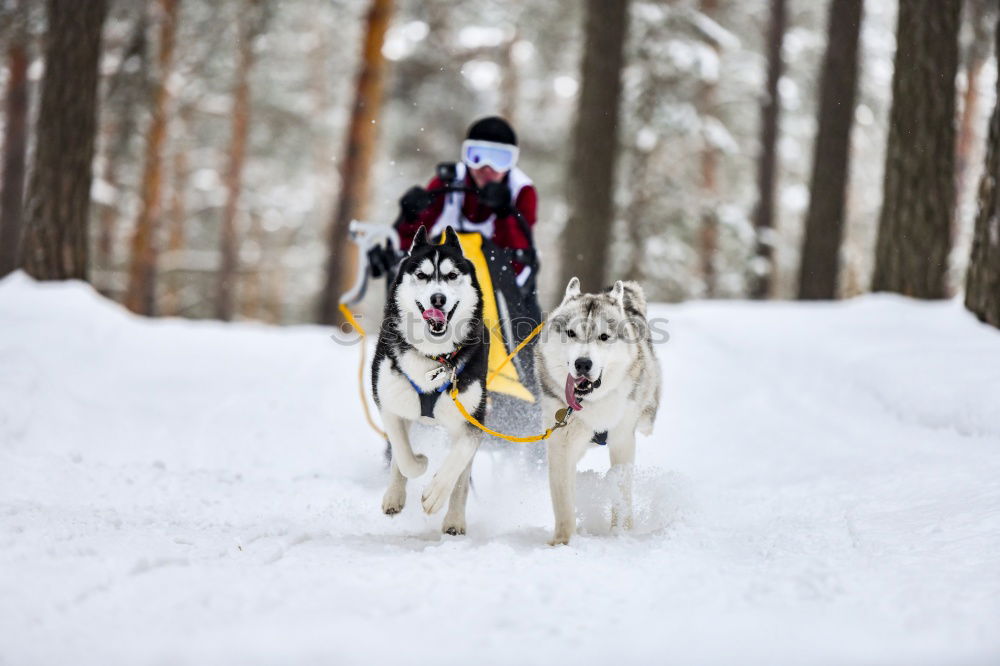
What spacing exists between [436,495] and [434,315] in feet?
2.71

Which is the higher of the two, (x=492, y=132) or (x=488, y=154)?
(x=492, y=132)

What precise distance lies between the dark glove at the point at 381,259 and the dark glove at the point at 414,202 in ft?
0.78

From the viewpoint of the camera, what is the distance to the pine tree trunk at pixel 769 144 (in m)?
13.5

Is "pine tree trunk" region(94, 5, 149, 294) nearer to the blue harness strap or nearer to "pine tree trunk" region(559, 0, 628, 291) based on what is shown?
"pine tree trunk" region(559, 0, 628, 291)

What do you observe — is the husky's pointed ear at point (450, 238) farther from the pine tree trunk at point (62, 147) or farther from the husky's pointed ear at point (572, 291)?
the pine tree trunk at point (62, 147)

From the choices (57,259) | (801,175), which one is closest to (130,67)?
(57,259)

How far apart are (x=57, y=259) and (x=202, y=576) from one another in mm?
5958

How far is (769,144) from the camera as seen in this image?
1375cm

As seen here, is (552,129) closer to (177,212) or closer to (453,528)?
(177,212)

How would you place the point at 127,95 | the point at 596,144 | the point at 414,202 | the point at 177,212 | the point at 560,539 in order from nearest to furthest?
the point at 560,539, the point at 414,202, the point at 596,144, the point at 127,95, the point at 177,212

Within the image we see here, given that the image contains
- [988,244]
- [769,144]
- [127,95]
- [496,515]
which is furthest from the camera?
[769,144]

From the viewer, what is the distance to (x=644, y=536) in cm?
349

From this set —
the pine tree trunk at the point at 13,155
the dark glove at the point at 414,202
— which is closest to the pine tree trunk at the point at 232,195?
the pine tree trunk at the point at 13,155

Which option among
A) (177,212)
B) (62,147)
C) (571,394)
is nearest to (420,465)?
(571,394)
